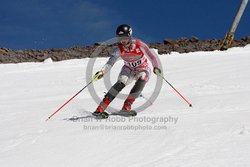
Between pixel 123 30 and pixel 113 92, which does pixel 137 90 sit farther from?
pixel 123 30

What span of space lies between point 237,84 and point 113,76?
4687 millimetres

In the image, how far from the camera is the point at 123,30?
6.85m

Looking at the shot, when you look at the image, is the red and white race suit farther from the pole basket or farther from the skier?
the pole basket

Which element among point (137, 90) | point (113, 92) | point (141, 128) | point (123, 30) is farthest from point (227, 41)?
point (141, 128)

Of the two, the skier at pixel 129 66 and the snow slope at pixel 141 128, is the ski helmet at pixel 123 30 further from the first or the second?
the snow slope at pixel 141 128

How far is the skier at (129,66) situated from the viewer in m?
6.89

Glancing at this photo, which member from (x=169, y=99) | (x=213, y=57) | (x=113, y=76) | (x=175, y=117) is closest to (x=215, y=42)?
(x=213, y=57)

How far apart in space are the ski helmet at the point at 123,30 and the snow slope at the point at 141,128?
4.90 ft

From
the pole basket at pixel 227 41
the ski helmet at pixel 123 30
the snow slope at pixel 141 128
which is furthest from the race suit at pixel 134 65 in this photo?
the pole basket at pixel 227 41

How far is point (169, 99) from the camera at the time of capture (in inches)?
330

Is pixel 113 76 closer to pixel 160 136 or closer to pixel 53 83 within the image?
pixel 53 83

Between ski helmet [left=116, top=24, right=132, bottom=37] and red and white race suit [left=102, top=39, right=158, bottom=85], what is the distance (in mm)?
268

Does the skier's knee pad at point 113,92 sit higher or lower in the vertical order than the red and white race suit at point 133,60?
lower

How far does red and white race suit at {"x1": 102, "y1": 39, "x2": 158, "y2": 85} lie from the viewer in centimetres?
714
